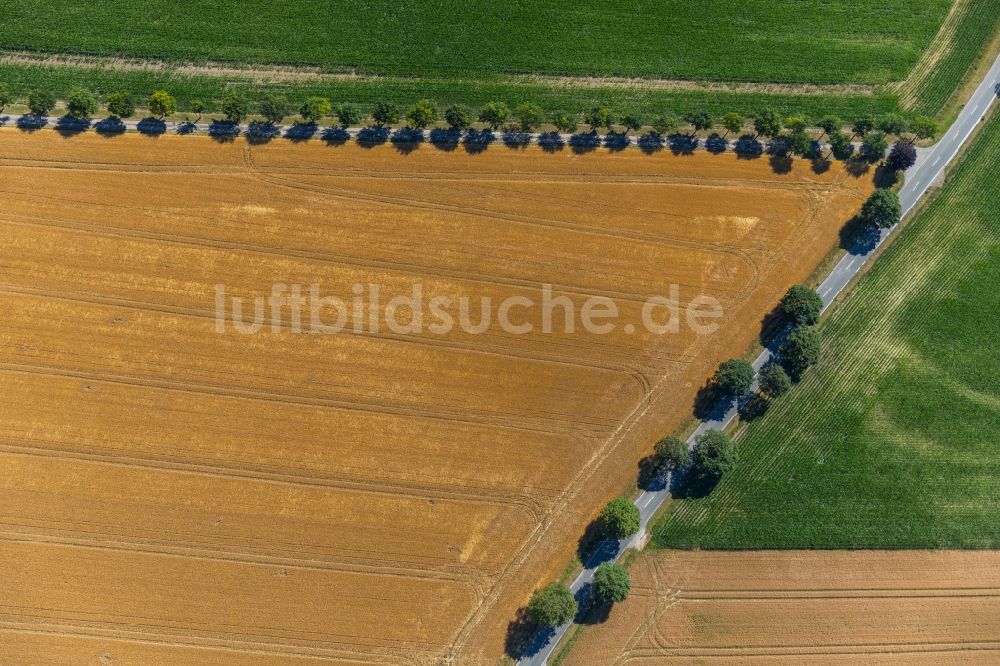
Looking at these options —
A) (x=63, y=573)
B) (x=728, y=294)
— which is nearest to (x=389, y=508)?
(x=63, y=573)

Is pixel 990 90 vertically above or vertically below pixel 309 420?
above

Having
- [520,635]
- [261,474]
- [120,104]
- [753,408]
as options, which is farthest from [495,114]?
[520,635]

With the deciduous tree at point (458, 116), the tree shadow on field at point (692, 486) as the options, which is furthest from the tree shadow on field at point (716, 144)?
the tree shadow on field at point (692, 486)

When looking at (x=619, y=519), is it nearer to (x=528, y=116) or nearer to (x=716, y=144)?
(x=716, y=144)

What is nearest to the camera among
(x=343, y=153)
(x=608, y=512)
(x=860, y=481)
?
(x=608, y=512)

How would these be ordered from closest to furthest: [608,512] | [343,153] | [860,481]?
1. [608,512]
2. [860,481]
3. [343,153]

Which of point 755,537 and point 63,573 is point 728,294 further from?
point 63,573
